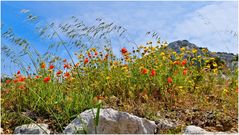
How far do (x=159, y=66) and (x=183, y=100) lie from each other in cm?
91

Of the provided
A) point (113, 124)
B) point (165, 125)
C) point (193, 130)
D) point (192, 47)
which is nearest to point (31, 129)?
point (113, 124)

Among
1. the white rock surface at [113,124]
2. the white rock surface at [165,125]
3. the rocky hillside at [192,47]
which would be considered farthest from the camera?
the rocky hillside at [192,47]

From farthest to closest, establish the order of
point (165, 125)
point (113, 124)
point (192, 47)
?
point (192, 47) → point (165, 125) → point (113, 124)

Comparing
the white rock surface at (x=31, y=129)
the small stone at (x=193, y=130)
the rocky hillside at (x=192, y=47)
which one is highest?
the rocky hillside at (x=192, y=47)

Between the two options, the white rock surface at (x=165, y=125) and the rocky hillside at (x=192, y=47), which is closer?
the white rock surface at (x=165, y=125)

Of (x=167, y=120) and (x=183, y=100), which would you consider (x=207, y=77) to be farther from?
(x=167, y=120)

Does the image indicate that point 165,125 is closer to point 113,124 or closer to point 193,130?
point 193,130

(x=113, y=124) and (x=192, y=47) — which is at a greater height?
(x=192, y=47)

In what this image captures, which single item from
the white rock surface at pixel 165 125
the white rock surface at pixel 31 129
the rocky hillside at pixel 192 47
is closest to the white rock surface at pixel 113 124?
the white rock surface at pixel 165 125

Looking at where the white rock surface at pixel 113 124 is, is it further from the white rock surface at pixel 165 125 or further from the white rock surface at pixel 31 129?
the white rock surface at pixel 31 129

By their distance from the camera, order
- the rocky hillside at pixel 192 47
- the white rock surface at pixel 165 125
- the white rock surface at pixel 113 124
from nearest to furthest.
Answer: the white rock surface at pixel 113 124 → the white rock surface at pixel 165 125 → the rocky hillside at pixel 192 47

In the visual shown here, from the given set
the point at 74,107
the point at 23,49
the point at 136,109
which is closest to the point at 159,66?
the point at 136,109

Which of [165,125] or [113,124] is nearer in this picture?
[113,124]

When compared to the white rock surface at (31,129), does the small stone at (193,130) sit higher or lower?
lower
